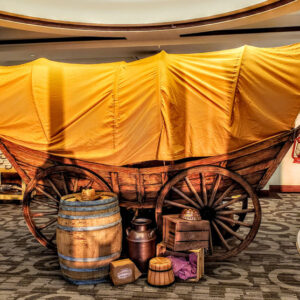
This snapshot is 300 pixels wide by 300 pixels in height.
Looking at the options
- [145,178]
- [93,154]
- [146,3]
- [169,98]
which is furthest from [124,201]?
[146,3]

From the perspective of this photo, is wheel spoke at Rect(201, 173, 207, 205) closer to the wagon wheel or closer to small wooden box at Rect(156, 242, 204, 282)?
the wagon wheel

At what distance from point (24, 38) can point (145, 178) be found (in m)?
4.87

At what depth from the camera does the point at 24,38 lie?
6719 millimetres

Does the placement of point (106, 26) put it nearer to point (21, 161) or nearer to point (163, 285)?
point (21, 161)

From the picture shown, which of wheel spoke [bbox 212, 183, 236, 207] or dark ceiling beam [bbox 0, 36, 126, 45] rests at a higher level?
dark ceiling beam [bbox 0, 36, 126, 45]

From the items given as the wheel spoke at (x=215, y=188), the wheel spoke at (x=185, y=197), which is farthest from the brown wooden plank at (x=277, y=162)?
the wheel spoke at (x=185, y=197)

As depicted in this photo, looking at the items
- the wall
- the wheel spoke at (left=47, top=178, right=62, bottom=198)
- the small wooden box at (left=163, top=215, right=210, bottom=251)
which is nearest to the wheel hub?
the small wooden box at (left=163, top=215, right=210, bottom=251)

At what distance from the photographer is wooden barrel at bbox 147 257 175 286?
2938 millimetres

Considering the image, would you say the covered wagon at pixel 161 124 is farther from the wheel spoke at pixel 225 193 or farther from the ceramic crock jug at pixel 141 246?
the ceramic crock jug at pixel 141 246

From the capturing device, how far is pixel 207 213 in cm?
351

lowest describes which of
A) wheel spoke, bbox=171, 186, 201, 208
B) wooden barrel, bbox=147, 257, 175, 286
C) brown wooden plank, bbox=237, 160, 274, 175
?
wooden barrel, bbox=147, 257, 175, 286

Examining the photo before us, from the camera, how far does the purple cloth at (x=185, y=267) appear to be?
10.0 feet

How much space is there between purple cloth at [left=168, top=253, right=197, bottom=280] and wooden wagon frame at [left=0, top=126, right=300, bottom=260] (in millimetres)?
376

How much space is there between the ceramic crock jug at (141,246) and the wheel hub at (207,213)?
2.03 feet
